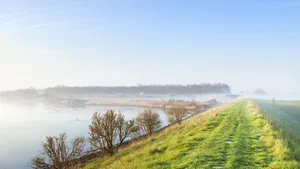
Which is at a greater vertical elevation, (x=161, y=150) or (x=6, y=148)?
(x=161, y=150)

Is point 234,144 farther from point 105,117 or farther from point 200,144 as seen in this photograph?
point 105,117

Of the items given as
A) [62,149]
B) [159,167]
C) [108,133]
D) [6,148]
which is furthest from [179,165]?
[6,148]

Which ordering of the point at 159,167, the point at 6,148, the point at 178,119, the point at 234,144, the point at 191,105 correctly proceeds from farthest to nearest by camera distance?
the point at 191,105
the point at 178,119
the point at 6,148
the point at 234,144
the point at 159,167

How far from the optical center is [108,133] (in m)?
30.3

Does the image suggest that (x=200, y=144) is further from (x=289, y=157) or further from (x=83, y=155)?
(x=83, y=155)

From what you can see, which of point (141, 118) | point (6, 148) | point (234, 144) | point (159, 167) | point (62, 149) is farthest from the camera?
point (141, 118)

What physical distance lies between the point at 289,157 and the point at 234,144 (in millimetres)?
3595

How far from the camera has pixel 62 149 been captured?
83.7ft

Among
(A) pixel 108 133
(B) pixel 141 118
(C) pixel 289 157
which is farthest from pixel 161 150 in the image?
(B) pixel 141 118

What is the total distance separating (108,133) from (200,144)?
16.8 meters

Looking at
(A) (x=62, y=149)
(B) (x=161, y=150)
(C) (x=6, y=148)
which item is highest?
(B) (x=161, y=150)

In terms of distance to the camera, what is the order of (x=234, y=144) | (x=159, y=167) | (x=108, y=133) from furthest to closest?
(x=108, y=133) < (x=234, y=144) < (x=159, y=167)

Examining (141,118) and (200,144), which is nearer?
(200,144)

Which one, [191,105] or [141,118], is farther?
[191,105]
